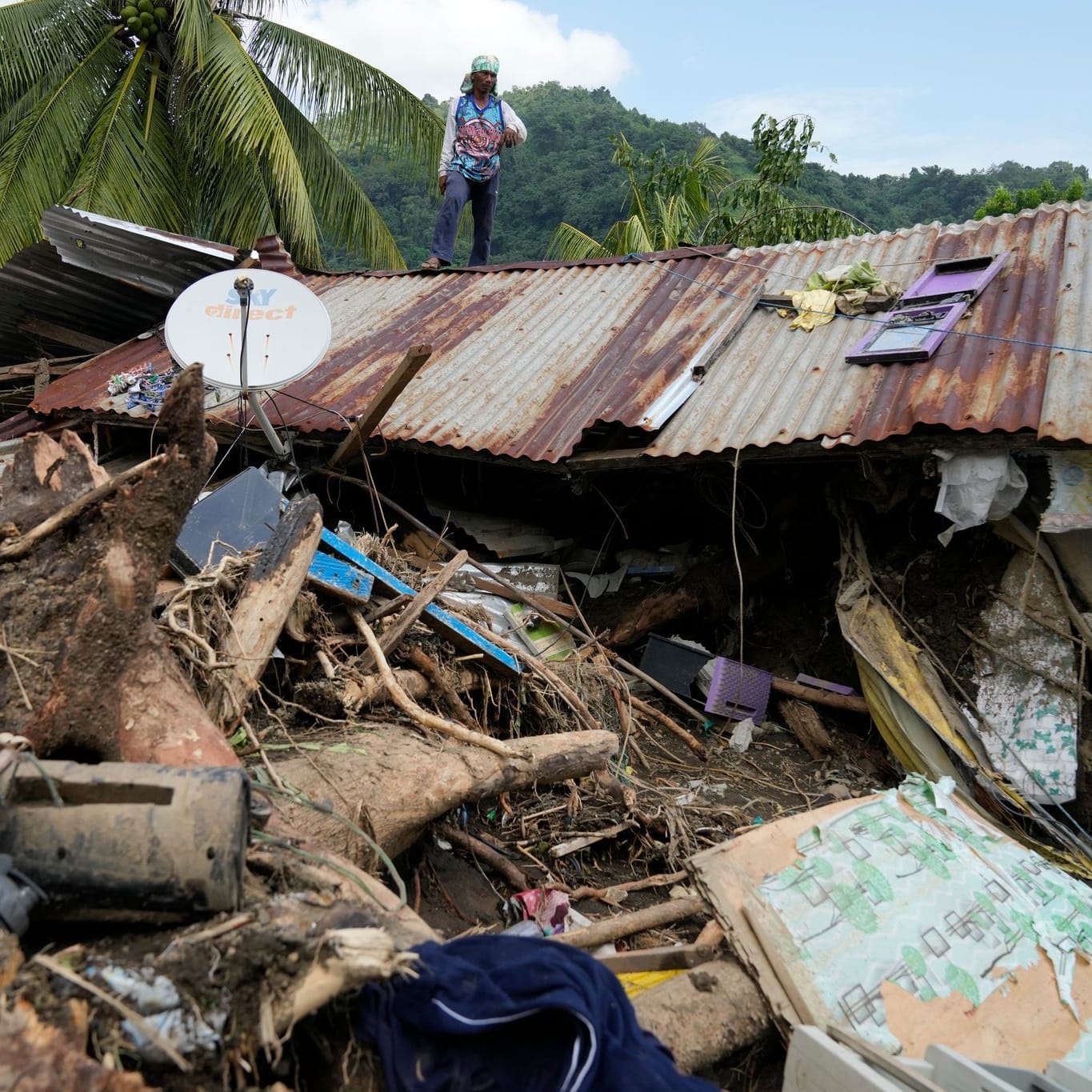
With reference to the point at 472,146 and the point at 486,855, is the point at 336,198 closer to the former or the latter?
the point at 472,146

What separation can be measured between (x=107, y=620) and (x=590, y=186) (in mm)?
30729

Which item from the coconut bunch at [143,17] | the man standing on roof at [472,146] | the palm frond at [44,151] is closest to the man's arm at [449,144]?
the man standing on roof at [472,146]

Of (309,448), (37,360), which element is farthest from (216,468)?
(37,360)

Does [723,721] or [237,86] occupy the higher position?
[237,86]

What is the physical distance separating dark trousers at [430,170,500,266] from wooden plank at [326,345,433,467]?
13.6 feet

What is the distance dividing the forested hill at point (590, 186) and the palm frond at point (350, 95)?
561 inches

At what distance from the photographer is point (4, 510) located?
2809 millimetres

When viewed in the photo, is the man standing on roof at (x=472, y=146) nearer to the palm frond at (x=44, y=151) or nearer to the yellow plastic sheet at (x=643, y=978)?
the palm frond at (x=44, y=151)

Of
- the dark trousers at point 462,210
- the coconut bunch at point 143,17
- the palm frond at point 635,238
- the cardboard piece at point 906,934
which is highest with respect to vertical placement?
the coconut bunch at point 143,17

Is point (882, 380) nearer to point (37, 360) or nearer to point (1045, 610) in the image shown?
point (1045, 610)

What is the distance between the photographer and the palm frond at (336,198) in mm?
13172

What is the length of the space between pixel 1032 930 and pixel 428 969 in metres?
2.71

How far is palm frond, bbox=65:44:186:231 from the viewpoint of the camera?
35.5 ft

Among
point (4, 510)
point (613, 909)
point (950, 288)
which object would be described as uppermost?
point (950, 288)
